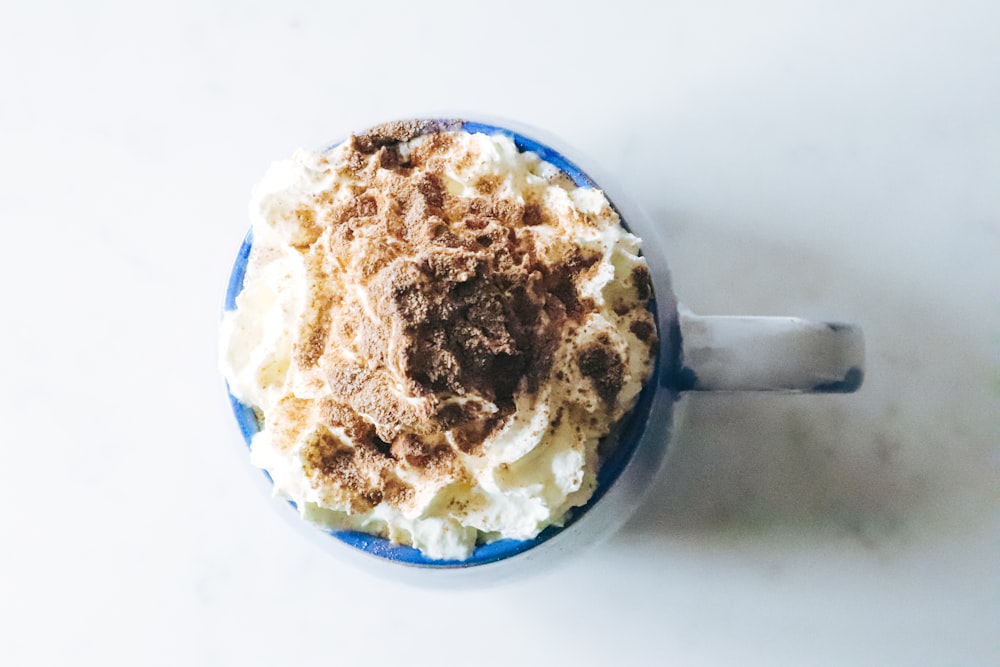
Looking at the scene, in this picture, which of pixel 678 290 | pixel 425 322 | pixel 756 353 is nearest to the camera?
pixel 425 322

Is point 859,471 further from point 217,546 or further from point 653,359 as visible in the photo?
point 217,546

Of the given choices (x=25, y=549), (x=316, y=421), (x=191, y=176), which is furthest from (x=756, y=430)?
(x=25, y=549)

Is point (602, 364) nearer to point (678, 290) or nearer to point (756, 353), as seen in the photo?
point (756, 353)

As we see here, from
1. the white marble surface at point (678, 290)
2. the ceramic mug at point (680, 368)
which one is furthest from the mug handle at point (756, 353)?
the white marble surface at point (678, 290)

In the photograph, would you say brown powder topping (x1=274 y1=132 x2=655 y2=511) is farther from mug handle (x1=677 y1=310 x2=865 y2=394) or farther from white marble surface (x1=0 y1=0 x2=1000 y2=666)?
white marble surface (x1=0 y1=0 x2=1000 y2=666)

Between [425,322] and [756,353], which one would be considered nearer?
[425,322]

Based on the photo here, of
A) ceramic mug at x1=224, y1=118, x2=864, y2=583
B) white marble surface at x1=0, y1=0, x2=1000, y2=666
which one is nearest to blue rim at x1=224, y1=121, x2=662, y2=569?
ceramic mug at x1=224, y1=118, x2=864, y2=583

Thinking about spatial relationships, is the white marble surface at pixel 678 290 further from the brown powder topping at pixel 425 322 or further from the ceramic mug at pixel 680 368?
the brown powder topping at pixel 425 322

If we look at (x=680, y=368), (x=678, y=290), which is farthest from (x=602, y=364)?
(x=678, y=290)
